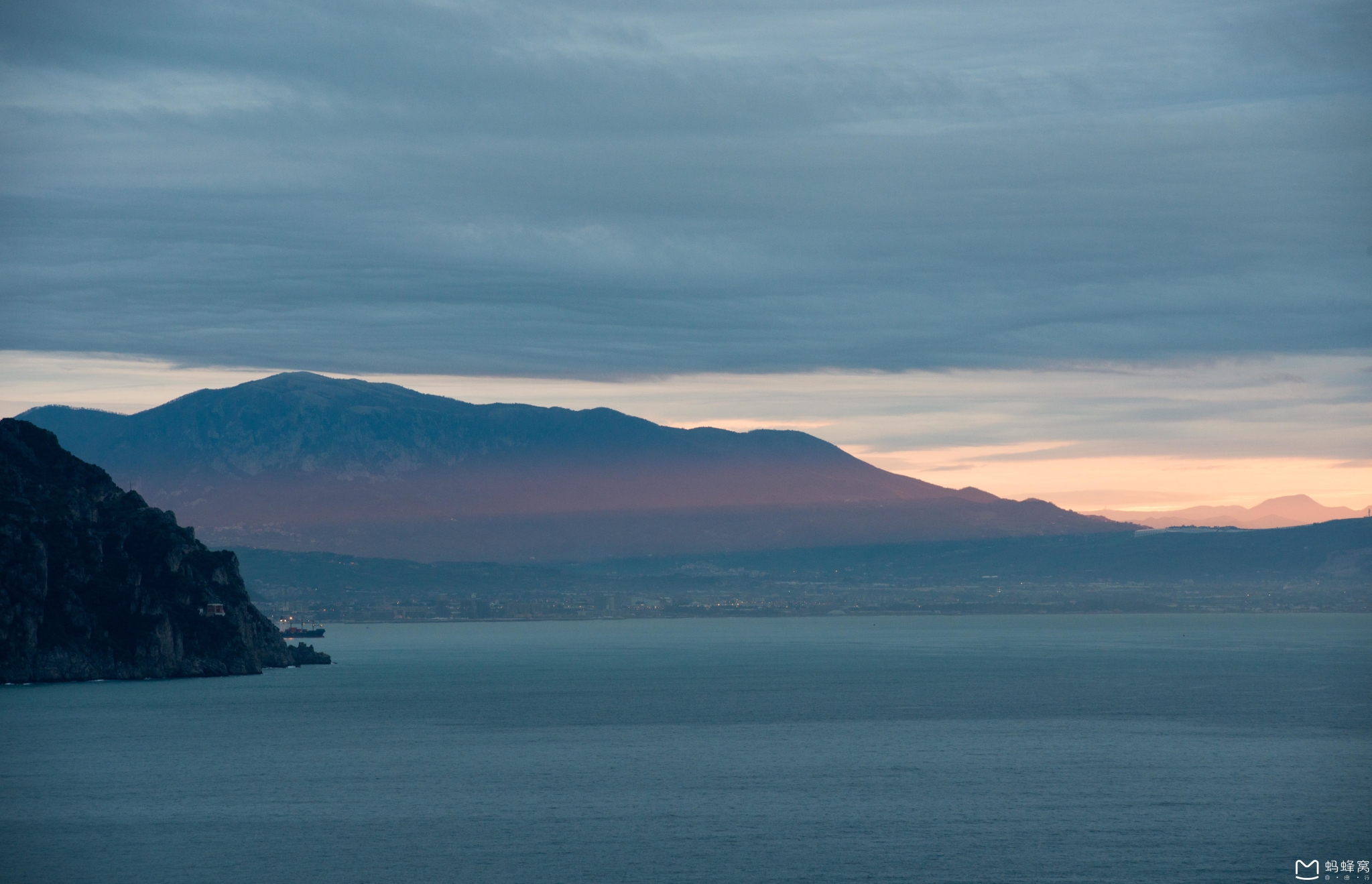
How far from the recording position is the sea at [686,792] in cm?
7488

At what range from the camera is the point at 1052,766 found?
10788cm

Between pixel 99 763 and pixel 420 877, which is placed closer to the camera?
pixel 420 877

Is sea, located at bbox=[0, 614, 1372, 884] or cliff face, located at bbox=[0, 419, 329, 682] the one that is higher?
cliff face, located at bbox=[0, 419, 329, 682]

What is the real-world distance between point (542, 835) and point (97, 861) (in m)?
23.5

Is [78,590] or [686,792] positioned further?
[78,590]

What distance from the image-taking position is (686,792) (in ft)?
318

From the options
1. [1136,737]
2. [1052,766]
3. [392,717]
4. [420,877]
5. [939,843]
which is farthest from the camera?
[392,717]

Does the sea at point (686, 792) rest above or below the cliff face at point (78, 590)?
below

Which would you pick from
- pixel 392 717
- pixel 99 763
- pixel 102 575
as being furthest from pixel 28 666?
pixel 99 763

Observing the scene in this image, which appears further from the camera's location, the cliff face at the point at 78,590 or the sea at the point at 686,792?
the cliff face at the point at 78,590

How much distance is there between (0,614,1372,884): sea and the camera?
246 ft

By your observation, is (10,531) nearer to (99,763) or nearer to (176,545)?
(176,545)

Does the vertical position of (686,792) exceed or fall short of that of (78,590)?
it falls short

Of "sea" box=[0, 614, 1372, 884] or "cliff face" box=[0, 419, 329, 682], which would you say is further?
"cliff face" box=[0, 419, 329, 682]
